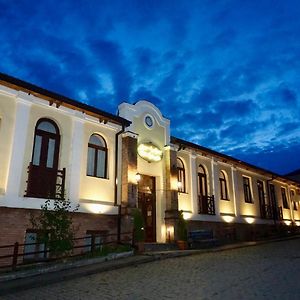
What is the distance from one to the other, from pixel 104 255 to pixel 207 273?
14.1 feet

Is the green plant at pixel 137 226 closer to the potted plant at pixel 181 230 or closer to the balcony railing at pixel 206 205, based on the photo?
the potted plant at pixel 181 230

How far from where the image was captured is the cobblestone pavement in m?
6.99

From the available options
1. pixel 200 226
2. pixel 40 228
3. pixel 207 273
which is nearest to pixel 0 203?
pixel 40 228

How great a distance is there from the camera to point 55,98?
1330 cm

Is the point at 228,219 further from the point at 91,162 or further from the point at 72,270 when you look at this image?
the point at 72,270

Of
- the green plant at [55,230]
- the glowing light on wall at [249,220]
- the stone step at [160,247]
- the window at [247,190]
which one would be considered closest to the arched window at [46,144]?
the green plant at [55,230]

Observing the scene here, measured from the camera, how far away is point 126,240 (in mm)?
14062

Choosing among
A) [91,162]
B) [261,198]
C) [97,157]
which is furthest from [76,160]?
[261,198]

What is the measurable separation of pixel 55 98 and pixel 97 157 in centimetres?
328

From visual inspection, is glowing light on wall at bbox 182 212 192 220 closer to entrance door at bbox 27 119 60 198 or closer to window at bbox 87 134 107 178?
window at bbox 87 134 107 178

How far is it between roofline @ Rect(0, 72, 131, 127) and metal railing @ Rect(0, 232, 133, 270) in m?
5.37

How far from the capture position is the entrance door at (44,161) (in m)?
12.2

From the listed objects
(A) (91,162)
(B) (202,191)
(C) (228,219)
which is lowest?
(C) (228,219)

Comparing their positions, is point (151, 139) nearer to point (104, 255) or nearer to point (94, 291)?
point (104, 255)
